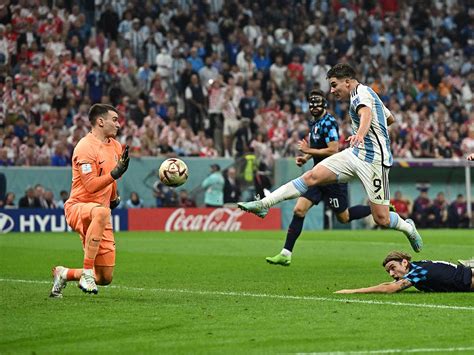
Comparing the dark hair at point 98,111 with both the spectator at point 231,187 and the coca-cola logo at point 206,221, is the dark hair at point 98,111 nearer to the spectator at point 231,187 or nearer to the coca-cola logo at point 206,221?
the coca-cola logo at point 206,221

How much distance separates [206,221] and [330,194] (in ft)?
48.6

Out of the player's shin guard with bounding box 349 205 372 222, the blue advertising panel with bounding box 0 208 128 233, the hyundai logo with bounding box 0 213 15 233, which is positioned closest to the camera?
the player's shin guard with bounding box 349 205 372 222

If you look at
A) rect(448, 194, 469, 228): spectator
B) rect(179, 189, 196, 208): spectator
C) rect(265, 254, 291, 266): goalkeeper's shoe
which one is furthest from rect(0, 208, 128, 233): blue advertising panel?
rect(265, 254, 291, 266): goalkeeper's shoe

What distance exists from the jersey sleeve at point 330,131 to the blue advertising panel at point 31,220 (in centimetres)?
1406

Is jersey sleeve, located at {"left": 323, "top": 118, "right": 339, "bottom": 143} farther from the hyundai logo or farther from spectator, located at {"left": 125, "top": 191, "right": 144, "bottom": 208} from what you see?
spectator, located at {"left": 125, "top": 191, "right": 144, "bottom": 208}

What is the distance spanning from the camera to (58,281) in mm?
11133

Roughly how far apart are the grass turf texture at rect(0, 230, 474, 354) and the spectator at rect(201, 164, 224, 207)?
1207 centimetres

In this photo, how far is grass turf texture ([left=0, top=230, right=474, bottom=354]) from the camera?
7840 millimetres

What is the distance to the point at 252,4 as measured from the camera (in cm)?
3609

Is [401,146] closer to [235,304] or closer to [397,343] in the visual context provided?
[235,304]

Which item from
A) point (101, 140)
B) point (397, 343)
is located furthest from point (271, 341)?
point (101, 140)

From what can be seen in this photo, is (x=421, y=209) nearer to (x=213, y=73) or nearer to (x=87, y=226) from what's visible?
(x=213, y=73)

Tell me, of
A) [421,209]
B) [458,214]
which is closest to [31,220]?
[421,209]

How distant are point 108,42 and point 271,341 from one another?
24.9 metres
